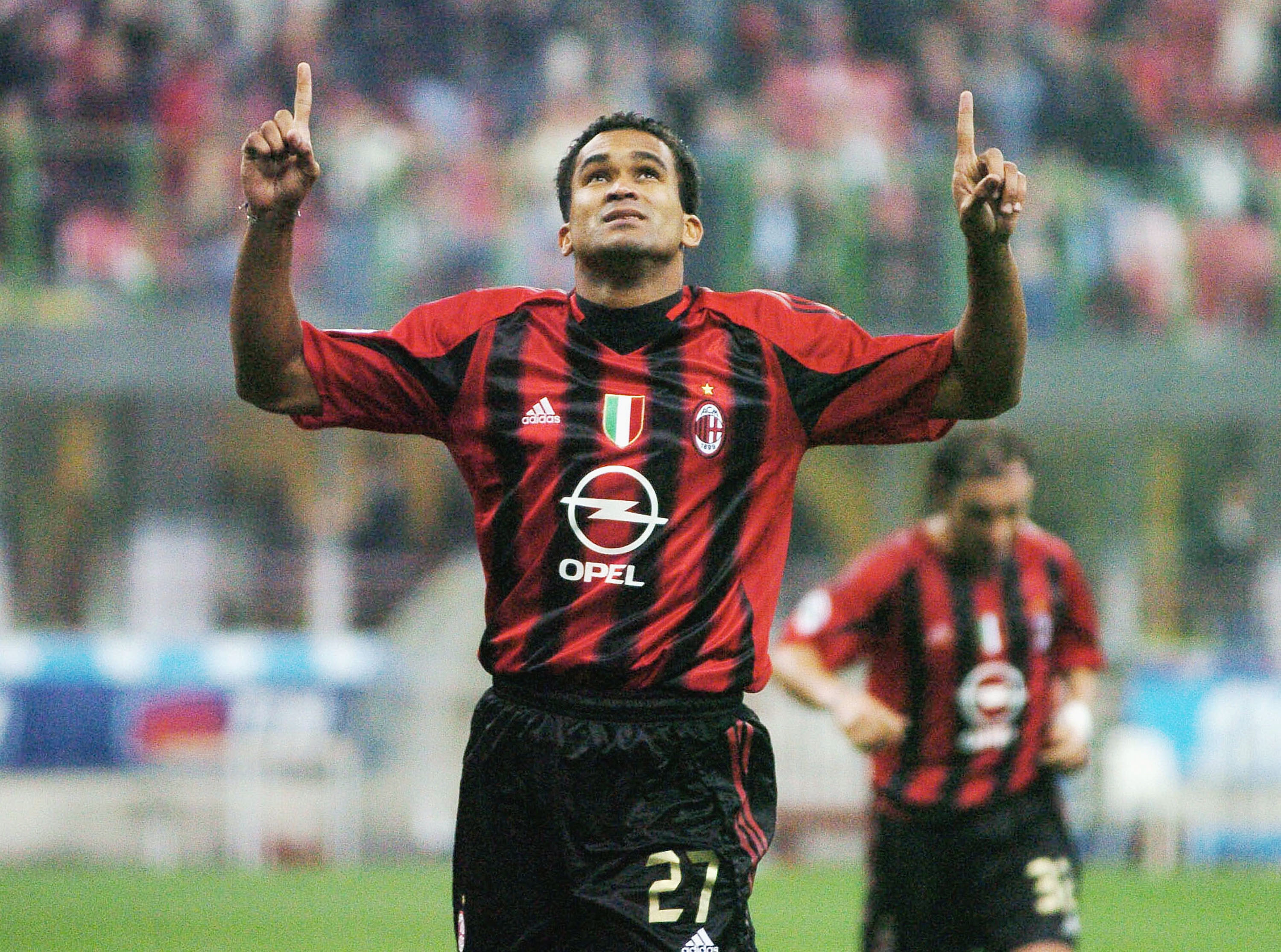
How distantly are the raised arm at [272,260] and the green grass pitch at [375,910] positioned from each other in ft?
16.8

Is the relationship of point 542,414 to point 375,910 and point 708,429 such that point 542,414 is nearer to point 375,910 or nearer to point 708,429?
point 708,429

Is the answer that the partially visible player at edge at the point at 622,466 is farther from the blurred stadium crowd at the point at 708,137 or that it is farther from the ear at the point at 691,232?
the blurred stadium crowd at the point at 708,137

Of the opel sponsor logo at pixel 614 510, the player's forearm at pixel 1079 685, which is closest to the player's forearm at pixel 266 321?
the opel sponsor logo at pixel 614 510

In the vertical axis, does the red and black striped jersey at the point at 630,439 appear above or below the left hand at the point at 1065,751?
above

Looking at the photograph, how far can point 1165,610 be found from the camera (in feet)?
45.6

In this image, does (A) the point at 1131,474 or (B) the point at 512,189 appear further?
(A) the point at 1131,474

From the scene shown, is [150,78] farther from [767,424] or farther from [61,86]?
[767,424]

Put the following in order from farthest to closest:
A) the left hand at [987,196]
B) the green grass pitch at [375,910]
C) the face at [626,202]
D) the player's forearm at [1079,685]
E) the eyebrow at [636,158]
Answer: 1. the green grass pitch at [375,910]
2. the player's forearm at [1079,685]
3. the eyebrow at [636,158]
4. the face at [626,202]
5. the left hand at [987,196]

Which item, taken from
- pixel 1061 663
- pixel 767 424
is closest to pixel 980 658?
pixel 1061 663

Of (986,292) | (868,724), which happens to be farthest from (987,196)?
(868,724)

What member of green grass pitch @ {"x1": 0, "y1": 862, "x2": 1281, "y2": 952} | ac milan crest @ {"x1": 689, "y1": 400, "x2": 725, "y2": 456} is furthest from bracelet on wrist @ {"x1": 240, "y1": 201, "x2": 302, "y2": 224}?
green grass pitch @ {"x1": 0, "y1": 862, "x2": 1281, "y2": 952}

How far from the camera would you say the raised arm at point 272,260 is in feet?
11.4

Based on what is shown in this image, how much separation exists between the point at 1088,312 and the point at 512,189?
13.7 feet

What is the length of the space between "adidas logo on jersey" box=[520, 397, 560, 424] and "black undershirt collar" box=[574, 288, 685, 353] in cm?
18
